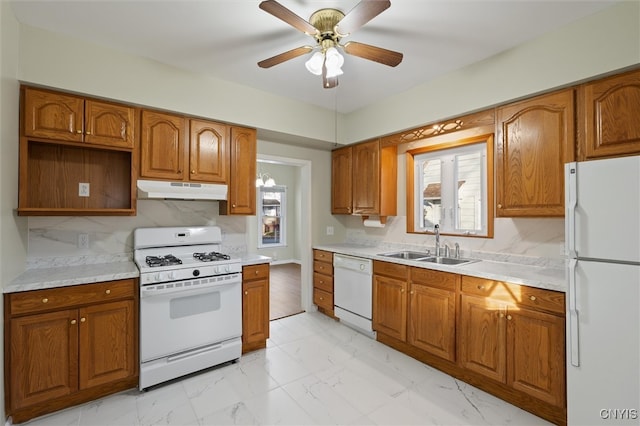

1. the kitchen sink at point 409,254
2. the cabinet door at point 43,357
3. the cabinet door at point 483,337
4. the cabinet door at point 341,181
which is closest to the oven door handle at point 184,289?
the cabinet door at point 43,357

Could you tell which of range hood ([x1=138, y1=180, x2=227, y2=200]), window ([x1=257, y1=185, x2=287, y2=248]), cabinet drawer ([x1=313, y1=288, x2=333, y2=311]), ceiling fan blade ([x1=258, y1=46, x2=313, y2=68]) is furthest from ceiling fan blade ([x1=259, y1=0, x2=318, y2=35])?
window ([x1=257, y1=185, x2=287, y2=248])

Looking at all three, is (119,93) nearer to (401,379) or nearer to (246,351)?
(246,351)

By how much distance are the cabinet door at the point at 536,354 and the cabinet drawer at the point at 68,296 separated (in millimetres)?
2879

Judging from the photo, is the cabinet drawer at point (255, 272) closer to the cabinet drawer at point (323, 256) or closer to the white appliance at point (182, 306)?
the white appliance at point (182, 306)

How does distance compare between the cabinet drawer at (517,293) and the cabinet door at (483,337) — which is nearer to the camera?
the cabinet drawer at (517,293)

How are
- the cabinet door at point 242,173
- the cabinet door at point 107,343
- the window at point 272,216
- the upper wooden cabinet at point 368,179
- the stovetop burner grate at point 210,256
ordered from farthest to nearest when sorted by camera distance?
the window at point 272,216 → the upper wooden cabinet at point 368,179 → the cabinet door at point 242,173 → the stovetop burner grate at point 210,256 → the cabinet door at point 107,343

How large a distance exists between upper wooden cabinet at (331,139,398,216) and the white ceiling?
1.05m

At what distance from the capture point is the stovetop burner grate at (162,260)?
2.49 metres

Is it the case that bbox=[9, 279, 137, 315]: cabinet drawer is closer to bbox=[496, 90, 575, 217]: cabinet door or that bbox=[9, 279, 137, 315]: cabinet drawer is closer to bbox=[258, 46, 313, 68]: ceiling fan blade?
bbox=[258, 46, 313, 68]: ceiling fan blade

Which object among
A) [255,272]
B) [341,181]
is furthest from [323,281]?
[341,181]

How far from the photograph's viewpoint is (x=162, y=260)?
2623mm

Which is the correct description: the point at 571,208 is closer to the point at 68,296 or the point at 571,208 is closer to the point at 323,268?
the point at 323,268

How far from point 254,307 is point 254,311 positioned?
0.04m

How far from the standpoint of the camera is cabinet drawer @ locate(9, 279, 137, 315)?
1931mm
